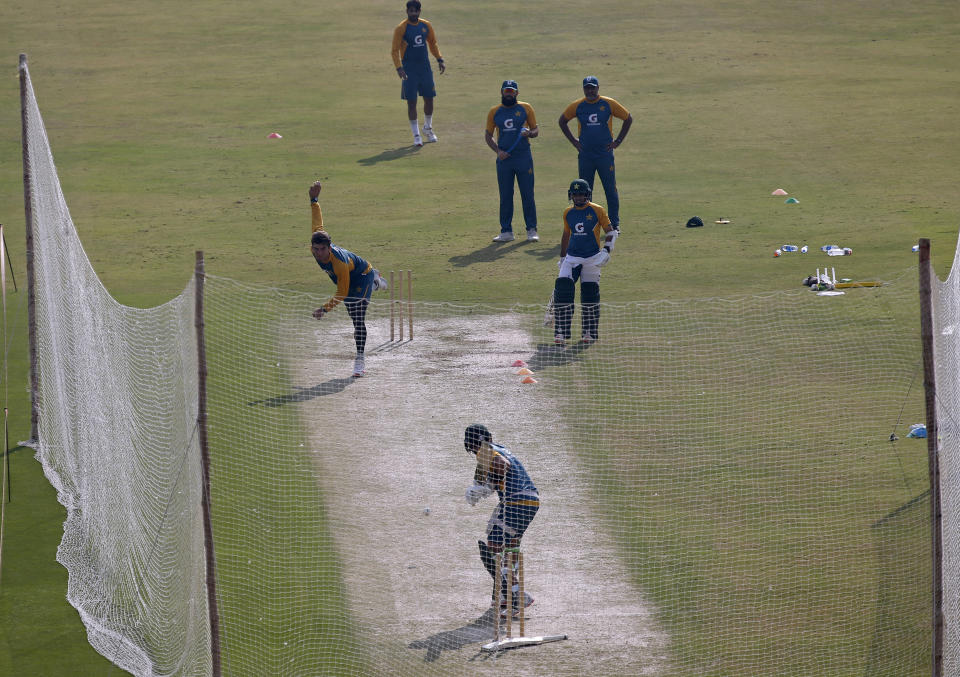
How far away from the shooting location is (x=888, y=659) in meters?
9.19

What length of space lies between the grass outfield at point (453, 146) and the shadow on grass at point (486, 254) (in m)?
0.08

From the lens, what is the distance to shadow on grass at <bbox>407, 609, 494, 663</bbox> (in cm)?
948

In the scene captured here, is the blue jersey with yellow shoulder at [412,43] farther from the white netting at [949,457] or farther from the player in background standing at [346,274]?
the white netting at [949,457]

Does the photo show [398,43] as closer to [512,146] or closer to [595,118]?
[512,146]

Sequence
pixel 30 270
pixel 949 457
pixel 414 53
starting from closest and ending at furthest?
pixel 949 457 → pixel 30 270 → pixel 414 53

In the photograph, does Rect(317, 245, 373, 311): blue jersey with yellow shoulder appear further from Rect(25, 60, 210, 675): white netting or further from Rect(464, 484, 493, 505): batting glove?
Rect(464, 484, 493, 505): batting glove

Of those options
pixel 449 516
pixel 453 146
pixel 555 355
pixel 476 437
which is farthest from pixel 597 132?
pixel 476 437

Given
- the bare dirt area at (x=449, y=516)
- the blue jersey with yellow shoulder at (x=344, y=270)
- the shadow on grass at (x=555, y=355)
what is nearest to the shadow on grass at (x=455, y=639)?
the bare dirt area at (x=449, y=516)

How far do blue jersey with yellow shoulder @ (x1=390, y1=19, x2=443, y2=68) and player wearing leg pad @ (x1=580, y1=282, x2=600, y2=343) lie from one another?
960cm

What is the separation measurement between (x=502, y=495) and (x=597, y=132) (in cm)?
1004

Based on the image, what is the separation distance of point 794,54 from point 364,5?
44.0ft

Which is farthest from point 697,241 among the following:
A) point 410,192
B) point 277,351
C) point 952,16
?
point 952,16

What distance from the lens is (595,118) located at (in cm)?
1877

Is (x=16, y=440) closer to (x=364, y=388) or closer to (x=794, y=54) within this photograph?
(x=364, y=388)
